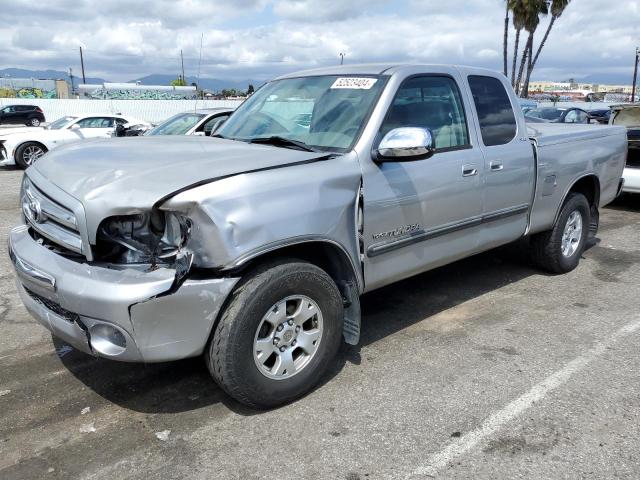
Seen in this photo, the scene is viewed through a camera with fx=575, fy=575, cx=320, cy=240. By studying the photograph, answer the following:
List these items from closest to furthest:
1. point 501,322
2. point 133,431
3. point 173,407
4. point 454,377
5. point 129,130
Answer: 1. point 133,431
2. point 173,407
3. point 454,377
4. point 501,322
5. point 129,130

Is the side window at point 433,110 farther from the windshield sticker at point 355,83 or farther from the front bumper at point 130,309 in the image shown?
the front bumper at point 130,309

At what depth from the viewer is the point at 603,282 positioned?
5.56m

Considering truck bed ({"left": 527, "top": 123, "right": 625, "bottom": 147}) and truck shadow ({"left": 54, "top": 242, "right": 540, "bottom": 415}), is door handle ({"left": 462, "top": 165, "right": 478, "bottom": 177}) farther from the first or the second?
truck shadow ({"left": 54, "top": 242, "right": 540, "bottom": 415})

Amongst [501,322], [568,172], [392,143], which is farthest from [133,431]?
[568,172]

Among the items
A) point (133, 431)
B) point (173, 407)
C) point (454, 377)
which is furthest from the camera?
point (454, 377)

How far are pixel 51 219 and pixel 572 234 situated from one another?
4.80 m

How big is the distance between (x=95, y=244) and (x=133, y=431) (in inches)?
39.6

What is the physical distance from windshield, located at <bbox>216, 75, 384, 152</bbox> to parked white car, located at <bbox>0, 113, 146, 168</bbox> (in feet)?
34.2

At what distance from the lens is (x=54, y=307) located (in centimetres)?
296

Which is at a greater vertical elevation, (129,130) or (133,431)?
(129,130)

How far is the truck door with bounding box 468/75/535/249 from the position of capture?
4367mm

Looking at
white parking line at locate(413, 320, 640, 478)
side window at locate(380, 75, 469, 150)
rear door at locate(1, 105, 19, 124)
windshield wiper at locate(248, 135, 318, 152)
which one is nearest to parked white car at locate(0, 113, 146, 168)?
windshield wiper at locate(248, 135, 318, 152)

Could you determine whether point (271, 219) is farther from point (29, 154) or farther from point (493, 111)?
point (29, 154)

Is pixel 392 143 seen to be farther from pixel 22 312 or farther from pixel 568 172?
pixel 22 312
